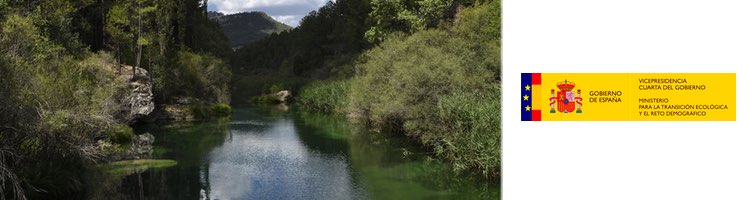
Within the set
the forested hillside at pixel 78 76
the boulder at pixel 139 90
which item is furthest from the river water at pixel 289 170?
the forested hillside at pixel 78 76

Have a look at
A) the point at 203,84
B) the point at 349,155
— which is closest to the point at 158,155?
the point at 349,155

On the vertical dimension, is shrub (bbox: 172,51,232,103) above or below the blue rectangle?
above

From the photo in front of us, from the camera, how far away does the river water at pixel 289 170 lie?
18.9m

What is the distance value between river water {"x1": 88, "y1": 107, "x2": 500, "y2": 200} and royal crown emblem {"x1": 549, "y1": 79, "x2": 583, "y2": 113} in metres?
8.87

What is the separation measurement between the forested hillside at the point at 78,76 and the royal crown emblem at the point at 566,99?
1066 cm

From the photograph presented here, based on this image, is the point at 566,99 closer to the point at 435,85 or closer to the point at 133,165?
the point at 435,85

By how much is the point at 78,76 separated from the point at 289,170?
8043 mm

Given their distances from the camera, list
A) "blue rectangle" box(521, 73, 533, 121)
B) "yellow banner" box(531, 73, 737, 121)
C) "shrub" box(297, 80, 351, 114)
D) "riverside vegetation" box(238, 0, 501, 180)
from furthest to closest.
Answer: "shrub" box(297, 80, 351, 114) → "riverside vegetation" box(238, 0, 501, 180) → "blue rectangle" box(521, 73, 533, 121) → "yellow banner" box(531, 73, 737, 121)

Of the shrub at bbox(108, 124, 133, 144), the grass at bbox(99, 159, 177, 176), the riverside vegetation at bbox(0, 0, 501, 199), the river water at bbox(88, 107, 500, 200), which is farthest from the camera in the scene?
the shrub at bbox(108, 124, 133, 144)

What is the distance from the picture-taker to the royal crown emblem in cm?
924

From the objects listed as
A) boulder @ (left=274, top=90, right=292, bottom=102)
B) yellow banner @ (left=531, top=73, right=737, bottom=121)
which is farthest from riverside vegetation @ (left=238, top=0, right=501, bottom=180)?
yellow banner @ (left=531, top=73, right=737, bottom=121)

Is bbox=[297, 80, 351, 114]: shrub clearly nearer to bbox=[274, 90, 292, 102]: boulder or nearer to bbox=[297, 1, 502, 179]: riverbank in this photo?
bbox=[297, 1, 502, 179]: riverbank

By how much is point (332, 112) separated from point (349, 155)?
2102cm

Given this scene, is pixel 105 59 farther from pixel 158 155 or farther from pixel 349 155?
pixel 349 155
